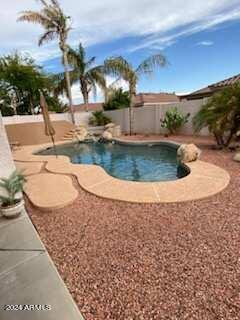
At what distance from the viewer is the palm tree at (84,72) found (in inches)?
795

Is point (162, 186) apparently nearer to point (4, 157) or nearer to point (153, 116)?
point (4, 157)

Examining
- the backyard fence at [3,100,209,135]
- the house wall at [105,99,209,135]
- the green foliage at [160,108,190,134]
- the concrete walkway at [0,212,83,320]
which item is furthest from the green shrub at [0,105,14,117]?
the concrete walkway at [0,212,83,320]

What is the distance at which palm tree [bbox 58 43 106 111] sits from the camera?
20.2m

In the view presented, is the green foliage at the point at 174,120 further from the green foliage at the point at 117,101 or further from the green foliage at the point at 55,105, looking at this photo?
the green foliage at the point at 55,105

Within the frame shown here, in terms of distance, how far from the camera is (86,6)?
9375mm

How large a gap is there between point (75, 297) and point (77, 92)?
2223cm

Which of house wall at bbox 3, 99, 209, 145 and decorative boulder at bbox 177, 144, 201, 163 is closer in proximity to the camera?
decorative boulder at bbox 177, 144, 201, 163

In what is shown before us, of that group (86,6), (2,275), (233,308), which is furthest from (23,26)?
(233,308)

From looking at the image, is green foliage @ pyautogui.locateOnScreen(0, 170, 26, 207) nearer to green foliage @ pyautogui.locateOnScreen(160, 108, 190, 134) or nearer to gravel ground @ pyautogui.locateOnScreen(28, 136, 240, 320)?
gravel ground @ pyautogui.locateOnScreen(28, 136, 240, 320)

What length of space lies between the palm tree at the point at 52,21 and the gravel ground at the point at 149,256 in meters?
16.7

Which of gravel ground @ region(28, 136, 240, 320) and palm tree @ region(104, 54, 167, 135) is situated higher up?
palm tree @ region(104, 54, 167, 135)

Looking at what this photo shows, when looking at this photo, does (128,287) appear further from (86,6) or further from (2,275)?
(86,6)

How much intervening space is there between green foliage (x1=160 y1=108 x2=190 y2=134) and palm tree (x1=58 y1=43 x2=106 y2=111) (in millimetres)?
9059

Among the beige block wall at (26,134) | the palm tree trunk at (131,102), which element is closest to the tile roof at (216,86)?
the palm tree trunk at (131,102)
